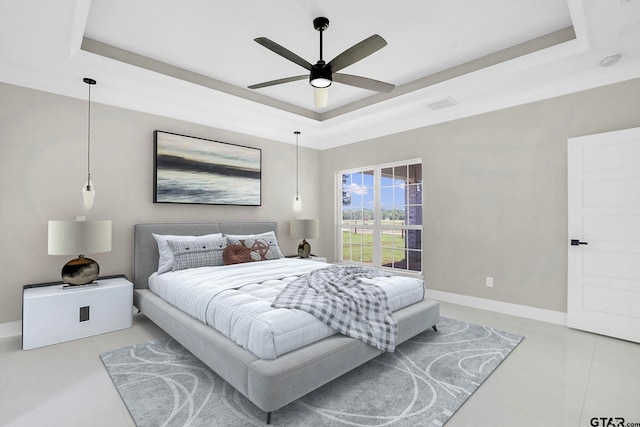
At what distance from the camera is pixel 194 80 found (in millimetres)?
3664

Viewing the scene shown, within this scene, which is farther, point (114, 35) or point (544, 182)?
point (544, 182)

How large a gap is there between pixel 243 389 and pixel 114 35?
321cm

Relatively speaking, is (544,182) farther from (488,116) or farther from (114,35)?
(114,35)

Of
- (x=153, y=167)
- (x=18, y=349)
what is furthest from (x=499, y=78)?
(x=18, y=349)

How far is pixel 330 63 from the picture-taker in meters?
2.50

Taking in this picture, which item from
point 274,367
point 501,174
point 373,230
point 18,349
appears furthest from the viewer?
point 373,230

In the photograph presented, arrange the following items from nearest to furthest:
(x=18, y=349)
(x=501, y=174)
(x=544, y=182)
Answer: (x=18, y=349) < (x=544, y=182) < (x=501, y=174)

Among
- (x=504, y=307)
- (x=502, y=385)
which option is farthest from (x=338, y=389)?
(x=504, y=307)

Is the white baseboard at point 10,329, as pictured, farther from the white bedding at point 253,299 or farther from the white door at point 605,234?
the white door at point 605,234

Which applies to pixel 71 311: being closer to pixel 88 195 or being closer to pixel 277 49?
pixel 88 195

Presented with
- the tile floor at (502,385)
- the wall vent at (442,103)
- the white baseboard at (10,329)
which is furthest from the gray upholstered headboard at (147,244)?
the wall vent at (442,103)

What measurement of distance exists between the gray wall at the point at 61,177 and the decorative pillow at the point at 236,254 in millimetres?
846

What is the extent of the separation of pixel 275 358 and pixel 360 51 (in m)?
2.14

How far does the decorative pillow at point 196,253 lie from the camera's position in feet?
11.5
